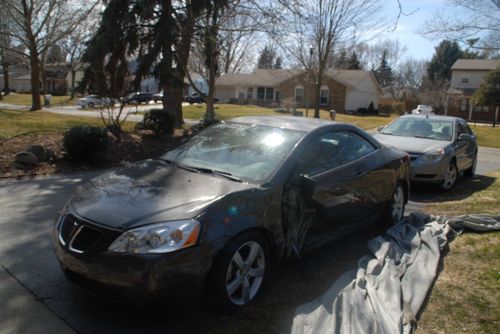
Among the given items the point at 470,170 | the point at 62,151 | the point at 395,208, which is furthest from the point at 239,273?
the point at 470,170

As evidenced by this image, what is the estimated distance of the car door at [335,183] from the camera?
14.8 feet

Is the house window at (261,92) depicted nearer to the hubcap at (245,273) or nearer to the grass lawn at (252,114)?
the grass lawn at (252,114)

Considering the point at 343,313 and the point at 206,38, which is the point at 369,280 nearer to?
the point at 343,313

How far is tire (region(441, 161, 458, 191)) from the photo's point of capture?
904 centimetres

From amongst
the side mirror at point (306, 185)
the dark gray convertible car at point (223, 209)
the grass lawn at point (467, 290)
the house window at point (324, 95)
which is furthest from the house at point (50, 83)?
the grass lawn at point (467, 290)

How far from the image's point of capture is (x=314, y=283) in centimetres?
427

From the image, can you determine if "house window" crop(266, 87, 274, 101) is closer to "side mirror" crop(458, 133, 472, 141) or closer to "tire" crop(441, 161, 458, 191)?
"side mirror" crop(458, 133, 472, 141)

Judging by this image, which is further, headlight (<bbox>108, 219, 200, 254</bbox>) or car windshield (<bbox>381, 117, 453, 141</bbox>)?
car windshield (<bbox>381, 117, 453, 141</bbox>)

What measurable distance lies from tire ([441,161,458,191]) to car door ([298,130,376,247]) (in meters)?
4.28

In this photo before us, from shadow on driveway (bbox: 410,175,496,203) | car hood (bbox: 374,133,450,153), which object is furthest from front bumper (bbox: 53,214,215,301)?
car hood (bbox: 374,133,450,153)

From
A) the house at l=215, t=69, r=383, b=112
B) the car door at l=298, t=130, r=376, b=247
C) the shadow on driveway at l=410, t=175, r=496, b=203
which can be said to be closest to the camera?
the car door at l=298, t=130, r=376, b=247

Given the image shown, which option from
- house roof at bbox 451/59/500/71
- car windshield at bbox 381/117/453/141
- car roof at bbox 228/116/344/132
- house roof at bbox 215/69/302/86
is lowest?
car windshield at bbox 381/117/453/141

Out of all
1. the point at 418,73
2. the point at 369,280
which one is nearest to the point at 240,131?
the point at 369,280

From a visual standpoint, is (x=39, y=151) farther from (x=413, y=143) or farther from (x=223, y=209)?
(x=413, y=143)
